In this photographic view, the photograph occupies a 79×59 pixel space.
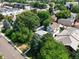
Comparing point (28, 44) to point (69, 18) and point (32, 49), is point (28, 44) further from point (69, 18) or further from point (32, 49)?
point (69, 18)

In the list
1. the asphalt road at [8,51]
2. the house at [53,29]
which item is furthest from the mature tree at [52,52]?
the house at [53,29]

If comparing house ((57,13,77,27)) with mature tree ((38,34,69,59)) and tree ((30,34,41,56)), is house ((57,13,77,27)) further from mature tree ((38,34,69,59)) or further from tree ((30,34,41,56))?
mature tree ((38,34,69,59))

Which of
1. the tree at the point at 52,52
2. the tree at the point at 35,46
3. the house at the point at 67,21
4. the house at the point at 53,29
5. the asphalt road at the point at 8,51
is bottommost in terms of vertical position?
the house at the point at 67,21

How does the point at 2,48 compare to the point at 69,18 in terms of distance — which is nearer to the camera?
the point at 2,48

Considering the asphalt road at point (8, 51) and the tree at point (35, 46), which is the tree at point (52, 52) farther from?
the asphalt road at point (8, 51)

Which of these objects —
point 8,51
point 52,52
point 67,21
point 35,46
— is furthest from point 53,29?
point 52,52

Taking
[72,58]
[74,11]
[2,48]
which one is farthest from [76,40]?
[74,11]

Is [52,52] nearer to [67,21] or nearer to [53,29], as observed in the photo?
[53,29]

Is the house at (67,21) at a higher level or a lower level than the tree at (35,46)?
lower
